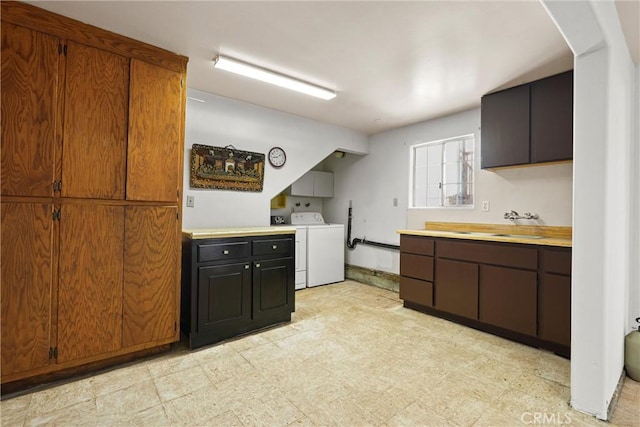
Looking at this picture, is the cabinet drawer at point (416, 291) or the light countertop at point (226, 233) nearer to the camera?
the light countertop at point (226, 233)

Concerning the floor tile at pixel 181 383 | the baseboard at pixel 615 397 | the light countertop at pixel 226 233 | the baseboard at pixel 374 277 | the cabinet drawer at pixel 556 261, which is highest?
the light countertop at pixel 226 233

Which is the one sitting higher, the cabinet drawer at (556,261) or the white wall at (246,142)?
the white wall at (246,142)

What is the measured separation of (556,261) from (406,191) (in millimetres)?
2320

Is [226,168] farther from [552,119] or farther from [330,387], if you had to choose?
[552,119]

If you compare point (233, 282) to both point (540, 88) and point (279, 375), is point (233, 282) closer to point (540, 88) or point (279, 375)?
point (279, 375)

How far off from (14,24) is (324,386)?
3.09 m

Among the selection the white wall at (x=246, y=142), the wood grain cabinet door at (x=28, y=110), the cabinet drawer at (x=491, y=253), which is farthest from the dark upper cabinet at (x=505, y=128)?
the wood grain cabinet door at (x=28, y=110)

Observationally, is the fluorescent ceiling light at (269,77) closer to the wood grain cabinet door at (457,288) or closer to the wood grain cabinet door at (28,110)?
the wood grain cabinet door at (28,110)

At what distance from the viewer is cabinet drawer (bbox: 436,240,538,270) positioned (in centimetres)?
274

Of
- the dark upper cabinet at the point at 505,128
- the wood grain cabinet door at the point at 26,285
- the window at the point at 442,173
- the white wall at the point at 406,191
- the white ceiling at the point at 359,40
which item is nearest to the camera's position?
the wood grain cabinet door at the point at 26,285

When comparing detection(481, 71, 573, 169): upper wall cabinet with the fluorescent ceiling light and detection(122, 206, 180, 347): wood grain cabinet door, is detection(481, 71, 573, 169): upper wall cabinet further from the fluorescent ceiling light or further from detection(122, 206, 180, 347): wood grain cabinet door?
detection(122, 206, 180, 347): wood grain cabinet door

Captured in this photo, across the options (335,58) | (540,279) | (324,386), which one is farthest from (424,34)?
(324,386)

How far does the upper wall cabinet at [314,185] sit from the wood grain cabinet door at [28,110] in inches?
136

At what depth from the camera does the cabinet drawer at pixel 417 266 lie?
352 cm
